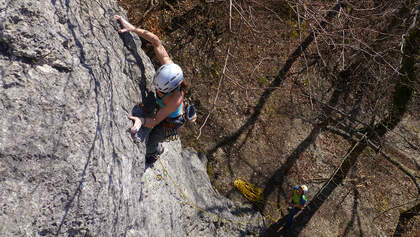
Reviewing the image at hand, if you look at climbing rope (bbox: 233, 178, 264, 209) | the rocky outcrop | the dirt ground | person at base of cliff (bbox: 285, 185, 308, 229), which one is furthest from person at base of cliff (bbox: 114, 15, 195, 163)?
person at base of cliff (bbox: 285, 185, 308, 229)

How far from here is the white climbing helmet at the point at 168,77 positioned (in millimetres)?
3037

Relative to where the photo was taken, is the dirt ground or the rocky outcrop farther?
the dirt ground

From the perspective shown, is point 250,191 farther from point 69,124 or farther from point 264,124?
point 69,124

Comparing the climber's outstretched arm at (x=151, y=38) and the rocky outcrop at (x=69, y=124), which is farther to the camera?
the climber's outstretched arm at (x=151, y=38)

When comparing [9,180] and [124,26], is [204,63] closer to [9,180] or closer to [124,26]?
[124,26]

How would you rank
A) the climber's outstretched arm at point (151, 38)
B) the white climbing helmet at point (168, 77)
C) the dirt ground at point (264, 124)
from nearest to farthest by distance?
the white climbing helmet at point (168, 77) < the climber's outstretched arm at point (151, 38) < the dirt ground at point (264, 124)

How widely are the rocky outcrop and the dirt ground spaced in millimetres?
3113

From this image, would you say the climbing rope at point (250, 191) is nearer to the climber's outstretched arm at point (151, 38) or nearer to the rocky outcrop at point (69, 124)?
the rocky outcrop at point (69, 124)

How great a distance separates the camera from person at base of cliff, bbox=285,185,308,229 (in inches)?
278

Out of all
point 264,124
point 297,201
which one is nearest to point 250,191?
point 297,201

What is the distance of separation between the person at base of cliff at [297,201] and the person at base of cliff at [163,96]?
473 centimetres

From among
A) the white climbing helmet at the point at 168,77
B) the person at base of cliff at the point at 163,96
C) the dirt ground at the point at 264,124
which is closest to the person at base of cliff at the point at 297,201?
the dirt ground at the point at 264,124

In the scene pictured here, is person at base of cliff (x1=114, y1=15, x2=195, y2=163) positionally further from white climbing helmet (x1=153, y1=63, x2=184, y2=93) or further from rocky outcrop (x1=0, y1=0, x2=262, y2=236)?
rocky outcrop (x1=0, y1=0, x2=262, y2=236)

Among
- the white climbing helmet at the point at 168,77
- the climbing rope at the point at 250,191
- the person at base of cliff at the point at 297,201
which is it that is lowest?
the climbing rope at the point at 250,191
